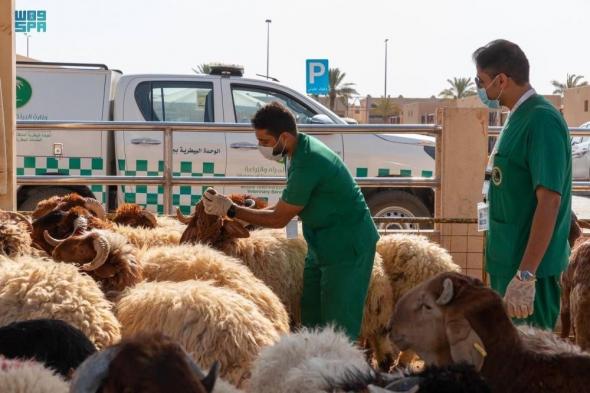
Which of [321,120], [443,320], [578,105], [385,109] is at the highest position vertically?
[385,109]

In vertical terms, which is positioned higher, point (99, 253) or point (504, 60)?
point (504, 60)

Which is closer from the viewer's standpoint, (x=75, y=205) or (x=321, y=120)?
Answer: (x=75, y=205)

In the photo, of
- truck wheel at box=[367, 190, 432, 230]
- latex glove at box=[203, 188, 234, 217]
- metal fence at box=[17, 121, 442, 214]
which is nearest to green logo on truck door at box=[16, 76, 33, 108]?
metal fence at box=[17, 121, 442, 214]

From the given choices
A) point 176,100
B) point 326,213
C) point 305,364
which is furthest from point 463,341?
point 176,100

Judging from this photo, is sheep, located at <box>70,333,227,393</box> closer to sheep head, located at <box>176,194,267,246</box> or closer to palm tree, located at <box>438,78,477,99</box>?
sheep head, located at <box>176,194,267,246</box>

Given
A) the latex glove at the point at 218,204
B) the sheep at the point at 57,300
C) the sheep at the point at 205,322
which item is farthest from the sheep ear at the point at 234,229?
the sheep at the point at 57,300

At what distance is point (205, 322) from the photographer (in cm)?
401

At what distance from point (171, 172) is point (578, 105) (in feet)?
108

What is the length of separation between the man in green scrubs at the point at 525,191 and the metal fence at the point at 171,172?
4.06m

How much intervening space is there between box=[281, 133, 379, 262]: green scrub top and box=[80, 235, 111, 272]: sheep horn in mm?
1022

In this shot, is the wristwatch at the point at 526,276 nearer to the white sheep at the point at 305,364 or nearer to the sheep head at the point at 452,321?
the sheep head at the point at 452,321

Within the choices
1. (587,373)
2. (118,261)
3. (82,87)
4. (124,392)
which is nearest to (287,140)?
(118,261)

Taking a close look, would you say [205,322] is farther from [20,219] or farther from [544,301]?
[20,219]

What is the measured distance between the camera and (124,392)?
2.26m
